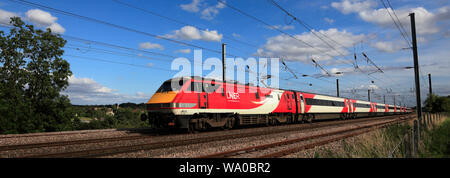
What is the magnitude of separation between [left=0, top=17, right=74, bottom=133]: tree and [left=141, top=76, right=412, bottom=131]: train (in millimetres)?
9864

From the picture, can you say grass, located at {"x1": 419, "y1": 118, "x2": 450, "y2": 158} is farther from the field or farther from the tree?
the tree

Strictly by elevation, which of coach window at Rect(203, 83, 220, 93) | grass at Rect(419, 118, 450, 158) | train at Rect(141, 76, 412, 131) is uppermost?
coach window at Rect(203, 83, 220, 93)

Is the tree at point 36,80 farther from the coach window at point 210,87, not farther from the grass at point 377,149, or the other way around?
the grass at point 377,149

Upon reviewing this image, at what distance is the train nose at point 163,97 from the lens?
1345 centimetres

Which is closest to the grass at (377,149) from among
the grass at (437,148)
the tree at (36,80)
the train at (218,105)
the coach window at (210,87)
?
the grass at (437,148)

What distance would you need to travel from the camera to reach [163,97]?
45.5ft

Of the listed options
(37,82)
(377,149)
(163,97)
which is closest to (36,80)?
(37,82)

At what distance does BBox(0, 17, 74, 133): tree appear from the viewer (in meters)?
19.2

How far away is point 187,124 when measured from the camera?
46.0 ft

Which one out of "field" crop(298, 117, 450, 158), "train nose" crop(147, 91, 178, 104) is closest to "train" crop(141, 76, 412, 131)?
"train nose" crop(147, 91, 178, 104)
